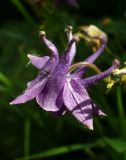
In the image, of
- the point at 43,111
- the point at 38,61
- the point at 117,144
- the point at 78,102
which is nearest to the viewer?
the point at 78,102

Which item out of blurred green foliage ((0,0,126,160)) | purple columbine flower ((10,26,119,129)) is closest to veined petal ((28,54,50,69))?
purple columbine flower ((10,26,119,129))

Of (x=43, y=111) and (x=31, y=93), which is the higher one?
(x=31, y=93)

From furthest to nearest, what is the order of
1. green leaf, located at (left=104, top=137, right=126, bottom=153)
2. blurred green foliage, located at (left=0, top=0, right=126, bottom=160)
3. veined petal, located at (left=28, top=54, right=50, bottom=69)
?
blurred green foliage, located at (left=0, top=0, right=126, bottom=160) → green leaf, located at (left=104, top=137, right=126, bottom=153) → veined petal, located at (left=28, top=54, right=50, bottom=69)

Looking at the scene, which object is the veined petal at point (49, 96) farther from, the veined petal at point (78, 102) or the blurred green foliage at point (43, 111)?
the blurred green foliage at point (43, 111)

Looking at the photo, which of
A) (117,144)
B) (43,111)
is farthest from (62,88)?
(43,111)

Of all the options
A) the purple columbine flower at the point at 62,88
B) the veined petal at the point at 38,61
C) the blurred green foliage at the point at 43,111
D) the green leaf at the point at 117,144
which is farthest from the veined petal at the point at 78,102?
the blurred green foliage at the point at 43,111

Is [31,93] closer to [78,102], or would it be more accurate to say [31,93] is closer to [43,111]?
[78,102]

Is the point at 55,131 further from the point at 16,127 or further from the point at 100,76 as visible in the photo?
the point at 100,76

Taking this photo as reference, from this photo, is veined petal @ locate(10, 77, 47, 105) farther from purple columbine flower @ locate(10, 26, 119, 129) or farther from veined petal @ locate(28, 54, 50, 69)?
veined petal @ locate(28, 54, 50, 69)
